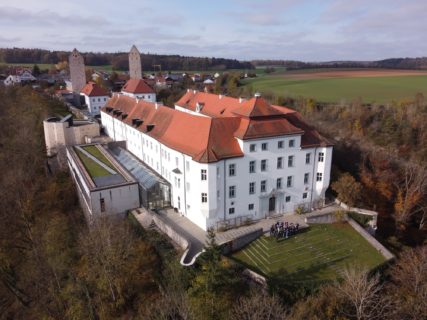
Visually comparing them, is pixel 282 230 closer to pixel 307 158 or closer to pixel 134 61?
pixel 307 158

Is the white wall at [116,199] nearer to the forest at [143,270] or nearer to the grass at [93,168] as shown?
the forest at [143,270]

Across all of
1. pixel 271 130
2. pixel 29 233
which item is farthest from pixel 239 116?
pixel 29 233

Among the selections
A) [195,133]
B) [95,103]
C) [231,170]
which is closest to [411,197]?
[231,170]

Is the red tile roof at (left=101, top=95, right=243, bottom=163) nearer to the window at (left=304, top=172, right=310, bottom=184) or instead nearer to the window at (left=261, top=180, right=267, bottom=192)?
the window at (left=261, top=180, right=267, bottom=192)

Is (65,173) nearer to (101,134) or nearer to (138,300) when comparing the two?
(101,134)

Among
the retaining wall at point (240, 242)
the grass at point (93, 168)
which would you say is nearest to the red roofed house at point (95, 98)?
the grass at point (93, 168)

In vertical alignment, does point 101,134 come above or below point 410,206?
above

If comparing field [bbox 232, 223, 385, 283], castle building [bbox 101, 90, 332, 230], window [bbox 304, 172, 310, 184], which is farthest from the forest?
window [bbox 304, 172, 310, 184]
